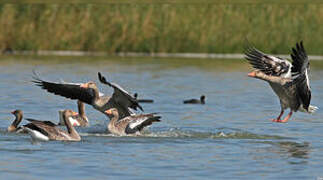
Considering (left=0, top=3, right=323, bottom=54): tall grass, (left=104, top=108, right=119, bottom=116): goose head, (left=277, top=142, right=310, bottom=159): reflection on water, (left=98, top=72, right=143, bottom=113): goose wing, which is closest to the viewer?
(left=277, top=142, right=310, bottom=159): reflection on water

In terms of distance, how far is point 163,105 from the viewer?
1071 inches

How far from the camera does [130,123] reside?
1942 centimetres

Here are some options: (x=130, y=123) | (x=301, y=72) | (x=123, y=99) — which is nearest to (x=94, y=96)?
(x=123, y=99)

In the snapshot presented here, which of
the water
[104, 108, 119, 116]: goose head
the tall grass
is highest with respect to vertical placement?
the tall grass

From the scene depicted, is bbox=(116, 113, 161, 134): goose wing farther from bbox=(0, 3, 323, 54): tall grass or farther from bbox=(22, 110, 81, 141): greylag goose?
bbox=(0, 3, 323, 54): tall grass

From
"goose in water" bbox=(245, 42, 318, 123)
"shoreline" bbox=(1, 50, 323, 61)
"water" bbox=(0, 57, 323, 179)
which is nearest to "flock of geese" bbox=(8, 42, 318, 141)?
"goose in water" bbox=(245, 42, 318, 123)

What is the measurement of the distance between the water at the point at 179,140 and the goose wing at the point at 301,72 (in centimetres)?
83

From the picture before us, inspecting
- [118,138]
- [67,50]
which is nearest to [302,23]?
[67,50]

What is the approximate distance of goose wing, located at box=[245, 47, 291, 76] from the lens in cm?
2197

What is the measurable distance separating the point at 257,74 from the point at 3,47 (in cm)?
2859

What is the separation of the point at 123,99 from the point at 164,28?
92.3ft

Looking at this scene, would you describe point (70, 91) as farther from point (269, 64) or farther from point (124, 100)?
point (269, 64)

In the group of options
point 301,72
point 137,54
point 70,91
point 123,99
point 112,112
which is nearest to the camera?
point 112,112

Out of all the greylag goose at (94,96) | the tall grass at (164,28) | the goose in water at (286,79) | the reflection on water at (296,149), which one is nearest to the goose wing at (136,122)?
the greylag goose at (94,96)
